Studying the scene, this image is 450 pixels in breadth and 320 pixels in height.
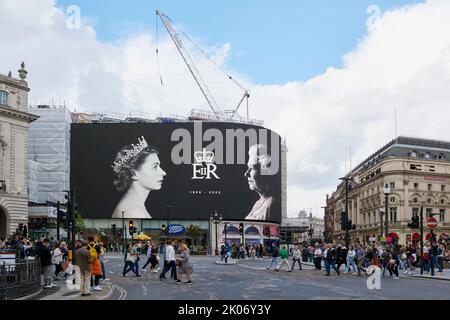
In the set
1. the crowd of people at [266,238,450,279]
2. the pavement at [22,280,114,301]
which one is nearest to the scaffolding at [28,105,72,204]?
the crowd of people at [266,238,450,279]

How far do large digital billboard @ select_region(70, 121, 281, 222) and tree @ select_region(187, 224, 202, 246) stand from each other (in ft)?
11.3

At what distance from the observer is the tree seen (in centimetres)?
10670

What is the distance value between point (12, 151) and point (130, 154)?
146 ft

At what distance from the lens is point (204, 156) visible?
112 m

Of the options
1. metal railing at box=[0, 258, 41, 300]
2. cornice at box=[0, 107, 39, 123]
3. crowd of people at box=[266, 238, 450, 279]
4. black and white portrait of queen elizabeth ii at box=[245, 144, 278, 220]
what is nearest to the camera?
metal railing at box=[0, 258, 41, 300]

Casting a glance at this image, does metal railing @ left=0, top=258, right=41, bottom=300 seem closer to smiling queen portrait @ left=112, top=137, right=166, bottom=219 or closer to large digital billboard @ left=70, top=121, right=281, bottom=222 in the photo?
large digital billboard @ left=70, top=121, right=281, bottom=222

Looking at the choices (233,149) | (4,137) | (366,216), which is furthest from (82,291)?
(366,216)

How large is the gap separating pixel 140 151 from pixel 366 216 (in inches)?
1719

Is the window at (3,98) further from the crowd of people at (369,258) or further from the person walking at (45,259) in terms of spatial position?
the person walking at (45,259)

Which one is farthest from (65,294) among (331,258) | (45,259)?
(331,258)

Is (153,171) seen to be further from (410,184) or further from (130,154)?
(410,184)

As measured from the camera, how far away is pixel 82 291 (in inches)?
788

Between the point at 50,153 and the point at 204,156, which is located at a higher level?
the point at 204,156
